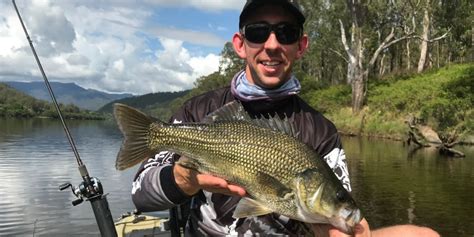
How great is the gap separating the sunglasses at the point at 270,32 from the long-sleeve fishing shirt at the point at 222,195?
1.58 ft

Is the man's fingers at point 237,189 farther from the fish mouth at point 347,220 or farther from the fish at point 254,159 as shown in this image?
the fish mouth at point 347,220

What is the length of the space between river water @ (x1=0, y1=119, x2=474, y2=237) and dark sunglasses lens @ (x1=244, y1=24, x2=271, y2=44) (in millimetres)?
9729

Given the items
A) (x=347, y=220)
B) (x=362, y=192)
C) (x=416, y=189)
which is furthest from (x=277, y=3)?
(x=416, y=189)

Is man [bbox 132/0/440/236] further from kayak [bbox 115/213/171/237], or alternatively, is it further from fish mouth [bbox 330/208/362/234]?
kayak [bbox 115/213/171/237]

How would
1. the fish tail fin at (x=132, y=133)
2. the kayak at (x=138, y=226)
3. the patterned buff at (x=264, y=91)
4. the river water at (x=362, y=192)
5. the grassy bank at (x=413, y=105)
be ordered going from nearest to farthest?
1. the fish tail fin at (x=132, y=133)
2. the patterned buff at (x=264, y=91)
3. the kayak at (x=138, y=226)
4. the river water at (x=362, y=192)
5. the grassy bank at (x=413, y=105)

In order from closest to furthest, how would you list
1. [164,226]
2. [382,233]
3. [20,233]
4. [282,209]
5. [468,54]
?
[282,209]
[382,233]
[164,226]
[20,233]
[468,54]

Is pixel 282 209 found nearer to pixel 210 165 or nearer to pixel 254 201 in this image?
pixel 254 201

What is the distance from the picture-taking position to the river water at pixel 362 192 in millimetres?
13078

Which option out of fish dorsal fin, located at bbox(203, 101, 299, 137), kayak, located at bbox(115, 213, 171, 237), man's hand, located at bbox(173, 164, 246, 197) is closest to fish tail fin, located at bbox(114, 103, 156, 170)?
man's hand, located at bbox(173, 164, 246, 197)

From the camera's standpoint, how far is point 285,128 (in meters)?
3.50

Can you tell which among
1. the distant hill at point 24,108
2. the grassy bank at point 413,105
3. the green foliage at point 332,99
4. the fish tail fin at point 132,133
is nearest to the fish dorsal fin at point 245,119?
the fish tail fin at point 132,133

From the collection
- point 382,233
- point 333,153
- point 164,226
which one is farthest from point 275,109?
point 164,226

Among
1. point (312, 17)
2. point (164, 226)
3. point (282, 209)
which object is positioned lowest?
point (164, 226)

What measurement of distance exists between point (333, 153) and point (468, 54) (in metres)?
61.3
